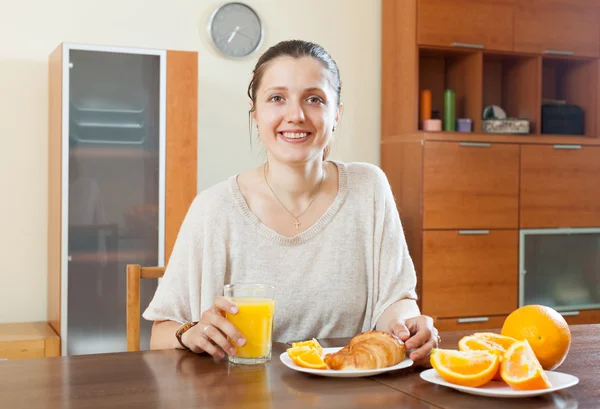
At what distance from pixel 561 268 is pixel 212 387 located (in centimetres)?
338

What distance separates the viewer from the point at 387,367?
1328 millimetres

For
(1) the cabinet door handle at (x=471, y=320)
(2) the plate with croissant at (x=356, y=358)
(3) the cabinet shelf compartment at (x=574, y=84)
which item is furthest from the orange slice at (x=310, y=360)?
(3) the cabinet shelf compartment at (x=574, y=84)

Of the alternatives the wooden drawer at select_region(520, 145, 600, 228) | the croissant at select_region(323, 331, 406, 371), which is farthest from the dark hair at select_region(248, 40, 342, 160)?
the wooden drawer at select_region(520, 145, 600, 228)

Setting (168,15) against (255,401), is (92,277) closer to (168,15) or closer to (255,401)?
(168,15)

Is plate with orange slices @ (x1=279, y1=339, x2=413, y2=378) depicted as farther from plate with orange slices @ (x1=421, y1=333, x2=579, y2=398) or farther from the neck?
the neck

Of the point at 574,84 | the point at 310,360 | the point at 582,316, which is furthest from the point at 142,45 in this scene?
the point at 310,360

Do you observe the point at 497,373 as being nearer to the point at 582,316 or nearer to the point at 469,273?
the point at 469,273

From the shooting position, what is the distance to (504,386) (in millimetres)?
1213

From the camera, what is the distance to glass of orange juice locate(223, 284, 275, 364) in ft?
4.57

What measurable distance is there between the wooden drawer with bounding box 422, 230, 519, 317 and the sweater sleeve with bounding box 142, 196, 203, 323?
2.26 metres

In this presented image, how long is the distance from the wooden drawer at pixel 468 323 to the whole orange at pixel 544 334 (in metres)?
2.66

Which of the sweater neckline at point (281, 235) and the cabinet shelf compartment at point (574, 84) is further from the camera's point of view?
the cabinet shelf compartment at point (574, 84)

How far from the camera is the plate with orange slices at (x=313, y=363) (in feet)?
4.23

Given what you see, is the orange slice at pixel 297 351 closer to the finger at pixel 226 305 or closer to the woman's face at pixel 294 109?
the finger at pixel 226 305
